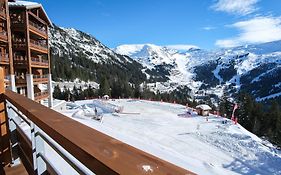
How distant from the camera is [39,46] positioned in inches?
1195

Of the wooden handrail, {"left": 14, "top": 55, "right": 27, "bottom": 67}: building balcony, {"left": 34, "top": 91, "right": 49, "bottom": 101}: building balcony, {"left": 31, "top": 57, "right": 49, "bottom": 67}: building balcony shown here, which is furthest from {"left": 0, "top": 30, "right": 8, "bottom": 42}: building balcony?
the wooden handrail

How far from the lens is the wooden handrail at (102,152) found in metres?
1.12

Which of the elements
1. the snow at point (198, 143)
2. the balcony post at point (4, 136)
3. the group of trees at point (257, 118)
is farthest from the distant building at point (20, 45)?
the group of trees at point (257, 118)

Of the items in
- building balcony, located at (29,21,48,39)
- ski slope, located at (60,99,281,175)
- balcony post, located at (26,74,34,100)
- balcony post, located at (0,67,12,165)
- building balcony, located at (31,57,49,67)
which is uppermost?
building balcony, located at (29,21,48,39)

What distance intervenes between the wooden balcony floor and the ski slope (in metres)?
11.7

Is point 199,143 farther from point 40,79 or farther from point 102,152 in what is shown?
point 102,152

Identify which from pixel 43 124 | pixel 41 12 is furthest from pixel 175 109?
pixel 43 124

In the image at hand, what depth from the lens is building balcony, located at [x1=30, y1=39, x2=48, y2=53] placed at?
92.4 feet

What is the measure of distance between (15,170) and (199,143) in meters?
20.5

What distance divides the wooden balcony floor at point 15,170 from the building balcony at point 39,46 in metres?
25.9

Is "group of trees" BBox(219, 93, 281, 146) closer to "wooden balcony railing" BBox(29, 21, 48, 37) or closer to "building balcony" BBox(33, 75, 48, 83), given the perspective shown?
"building balcony" BBox(33, 75, 48, 83)

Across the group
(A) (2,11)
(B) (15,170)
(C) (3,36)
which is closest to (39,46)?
(C) (3,36)

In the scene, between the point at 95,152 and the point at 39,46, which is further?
the point at 39,46

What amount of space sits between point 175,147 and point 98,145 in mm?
20413
